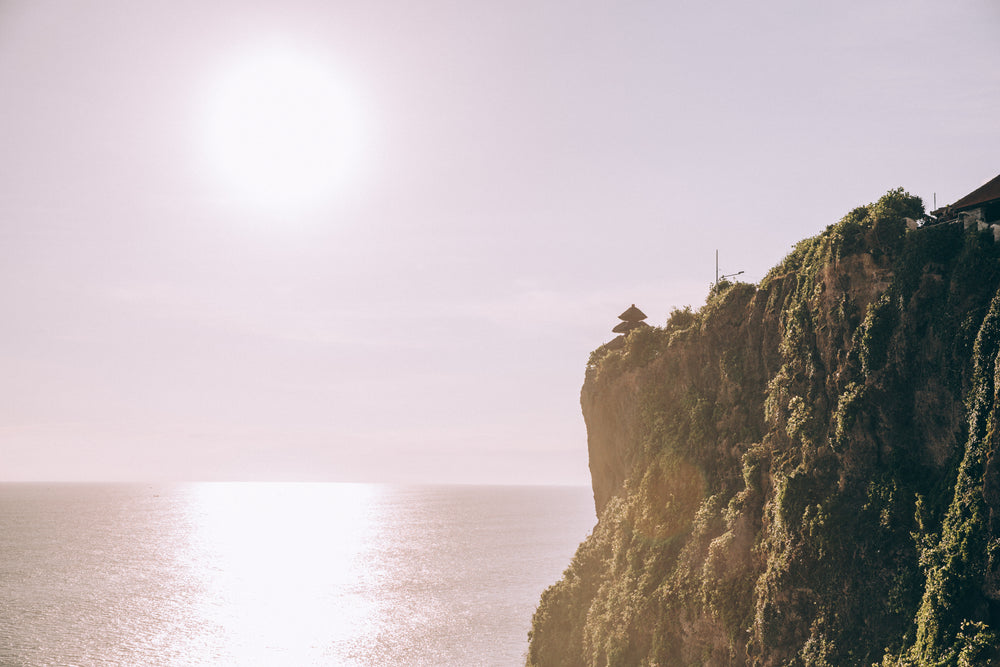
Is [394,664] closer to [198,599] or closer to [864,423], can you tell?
[198,599]

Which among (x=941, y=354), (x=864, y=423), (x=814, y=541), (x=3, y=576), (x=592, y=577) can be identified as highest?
(x=941, y=354)

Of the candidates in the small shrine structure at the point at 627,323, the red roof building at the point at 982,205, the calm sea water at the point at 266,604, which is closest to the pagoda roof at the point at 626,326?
the small shrine structure at the point at 627,323

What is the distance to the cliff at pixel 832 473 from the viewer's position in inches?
1212

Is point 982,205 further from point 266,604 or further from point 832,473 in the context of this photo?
point 266,604

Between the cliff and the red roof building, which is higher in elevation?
the red roof building

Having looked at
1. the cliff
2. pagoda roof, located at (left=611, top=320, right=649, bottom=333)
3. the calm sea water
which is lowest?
the calm sea water

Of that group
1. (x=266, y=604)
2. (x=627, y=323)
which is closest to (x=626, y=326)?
(x=627, y=323)

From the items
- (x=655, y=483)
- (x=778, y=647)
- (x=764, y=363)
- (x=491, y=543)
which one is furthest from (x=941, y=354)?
(x=491, y=543)

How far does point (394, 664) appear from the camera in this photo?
79875 mm

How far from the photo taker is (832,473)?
36.4 metres

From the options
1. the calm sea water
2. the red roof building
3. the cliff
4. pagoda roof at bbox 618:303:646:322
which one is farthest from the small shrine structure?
the calm sea water

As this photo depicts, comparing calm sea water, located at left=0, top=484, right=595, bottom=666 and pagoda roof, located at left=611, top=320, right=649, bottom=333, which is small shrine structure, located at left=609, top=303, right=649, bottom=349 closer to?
pagoda roof, located at left=611, top=320, right=649, bottom=333

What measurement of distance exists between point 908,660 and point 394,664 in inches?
2530

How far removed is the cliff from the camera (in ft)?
101
